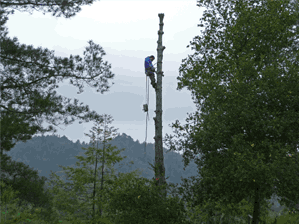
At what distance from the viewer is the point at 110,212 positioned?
29.1 ft

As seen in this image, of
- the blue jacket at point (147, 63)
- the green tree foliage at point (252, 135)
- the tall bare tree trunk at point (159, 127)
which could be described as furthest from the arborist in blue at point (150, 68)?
the green tree foliage at point (252, 135)

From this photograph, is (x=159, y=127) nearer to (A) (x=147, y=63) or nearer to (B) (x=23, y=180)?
(A) (x=147, y=63)

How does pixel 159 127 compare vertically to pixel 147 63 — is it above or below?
below

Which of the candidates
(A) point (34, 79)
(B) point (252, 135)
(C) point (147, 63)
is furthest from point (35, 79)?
(B) point (252, 135)

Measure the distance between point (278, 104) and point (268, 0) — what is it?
722cm

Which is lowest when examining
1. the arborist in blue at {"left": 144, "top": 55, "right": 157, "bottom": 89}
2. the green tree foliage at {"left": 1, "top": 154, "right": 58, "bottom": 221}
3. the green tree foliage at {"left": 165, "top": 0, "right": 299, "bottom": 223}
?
the green tree foliage at {"left": 1, "top": 154, "right": 58, "bottom": 221}

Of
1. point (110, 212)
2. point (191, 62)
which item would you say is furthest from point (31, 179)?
point (191, 62)

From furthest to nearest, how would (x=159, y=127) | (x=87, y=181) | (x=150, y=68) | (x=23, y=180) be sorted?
(x=23, y=180) → (x=87, y=181) → (x=150, y=68) → (x=159, y=127)

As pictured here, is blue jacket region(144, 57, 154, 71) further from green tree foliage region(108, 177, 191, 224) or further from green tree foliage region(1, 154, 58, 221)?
green tree foliage region(1, 154, 58, 221)

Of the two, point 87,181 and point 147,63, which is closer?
point 147,63

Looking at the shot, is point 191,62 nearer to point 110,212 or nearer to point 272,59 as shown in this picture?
point 272,59

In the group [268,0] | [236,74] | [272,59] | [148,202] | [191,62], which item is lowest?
[148,202]

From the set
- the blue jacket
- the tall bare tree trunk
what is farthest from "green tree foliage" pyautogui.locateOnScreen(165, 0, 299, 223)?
the blue jacket

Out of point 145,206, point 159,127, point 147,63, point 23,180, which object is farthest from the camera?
point 23,180
